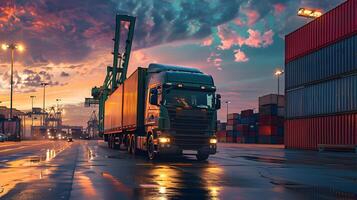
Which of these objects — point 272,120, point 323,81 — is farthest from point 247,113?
point 323,81

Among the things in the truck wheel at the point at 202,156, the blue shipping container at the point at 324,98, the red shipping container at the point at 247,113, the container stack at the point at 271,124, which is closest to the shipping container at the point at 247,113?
the red shipping container at the point at 247,113

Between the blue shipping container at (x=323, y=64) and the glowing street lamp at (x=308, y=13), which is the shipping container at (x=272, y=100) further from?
the blue shipping container at (x=323, y=64)

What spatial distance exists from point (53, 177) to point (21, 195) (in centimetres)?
371

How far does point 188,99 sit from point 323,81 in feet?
82.4

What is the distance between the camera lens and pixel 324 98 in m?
41.2

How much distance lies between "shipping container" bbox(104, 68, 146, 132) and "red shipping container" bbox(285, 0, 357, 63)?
20682 millimetres

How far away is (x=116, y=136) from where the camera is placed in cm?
3366

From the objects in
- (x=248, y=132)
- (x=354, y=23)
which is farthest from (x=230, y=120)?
(x=354, y=23)

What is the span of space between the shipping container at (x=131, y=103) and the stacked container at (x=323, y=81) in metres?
19.5

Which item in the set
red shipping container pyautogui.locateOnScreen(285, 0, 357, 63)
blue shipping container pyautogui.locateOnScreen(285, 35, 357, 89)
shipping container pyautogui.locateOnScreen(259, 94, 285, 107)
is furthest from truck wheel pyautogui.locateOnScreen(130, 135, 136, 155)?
shipping container pyautogui.locateOnScreen(259, 94, 285, 107)

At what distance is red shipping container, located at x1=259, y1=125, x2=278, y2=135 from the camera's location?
77375mm

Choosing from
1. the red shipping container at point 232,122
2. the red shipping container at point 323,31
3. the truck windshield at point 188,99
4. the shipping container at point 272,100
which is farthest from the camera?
the red shipping container at point 232,122

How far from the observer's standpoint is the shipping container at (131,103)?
2317cm

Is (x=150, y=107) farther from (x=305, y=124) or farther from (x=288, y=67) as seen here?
(x=288, y=67)
